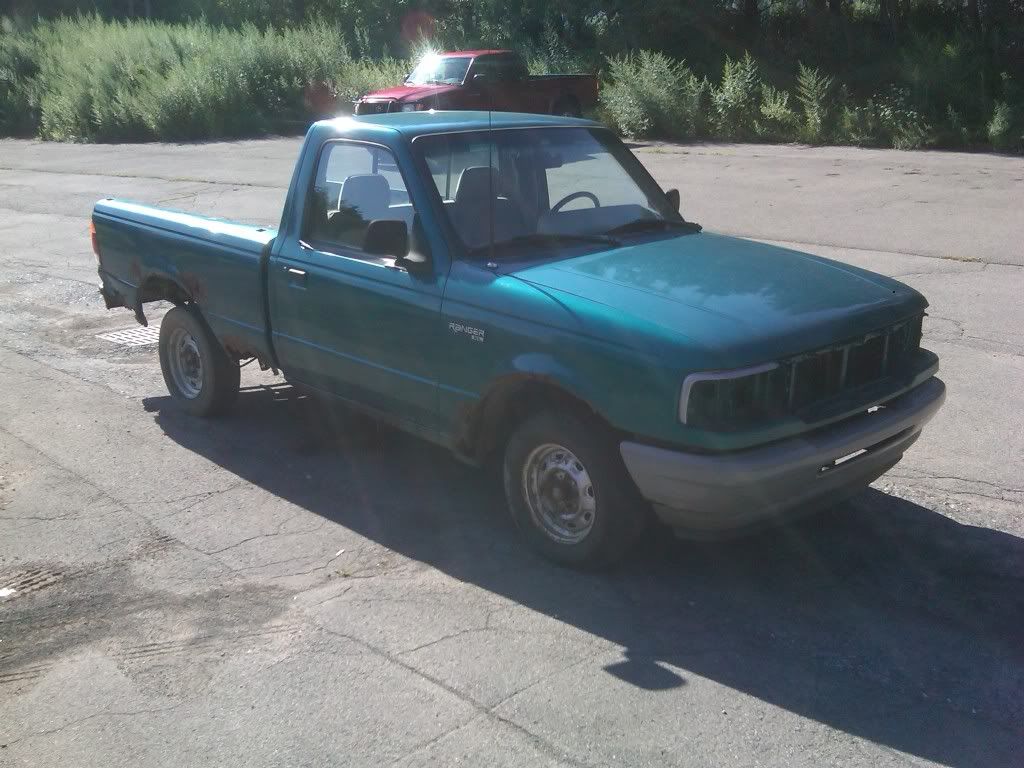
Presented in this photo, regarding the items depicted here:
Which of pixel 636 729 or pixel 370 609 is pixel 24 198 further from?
pixel 636 729

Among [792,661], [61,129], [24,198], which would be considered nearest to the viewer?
[792,661]

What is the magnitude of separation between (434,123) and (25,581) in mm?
2896

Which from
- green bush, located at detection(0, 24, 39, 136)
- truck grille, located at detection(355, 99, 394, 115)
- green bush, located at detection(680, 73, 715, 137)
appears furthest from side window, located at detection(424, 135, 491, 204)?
green bush, located at detection(0, 24, 39, 136)

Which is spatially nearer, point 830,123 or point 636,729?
point 636,729

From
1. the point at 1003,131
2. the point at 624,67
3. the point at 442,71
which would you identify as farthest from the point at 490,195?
the point at 624,67

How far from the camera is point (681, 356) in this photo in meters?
4.22

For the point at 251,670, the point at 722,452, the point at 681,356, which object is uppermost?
the point at 681,356

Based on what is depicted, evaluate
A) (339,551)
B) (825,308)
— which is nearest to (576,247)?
(825,308)

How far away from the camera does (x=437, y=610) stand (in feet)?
15.3

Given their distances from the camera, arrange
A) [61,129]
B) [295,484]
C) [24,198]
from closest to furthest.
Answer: [295,484], [24,198], [61,129]

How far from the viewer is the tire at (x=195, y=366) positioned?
6.98 m

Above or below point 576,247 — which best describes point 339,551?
below

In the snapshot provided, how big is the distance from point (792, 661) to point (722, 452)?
794 millimetres

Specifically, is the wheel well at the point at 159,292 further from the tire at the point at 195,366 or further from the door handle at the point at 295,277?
the door handle at the point at 295,277
